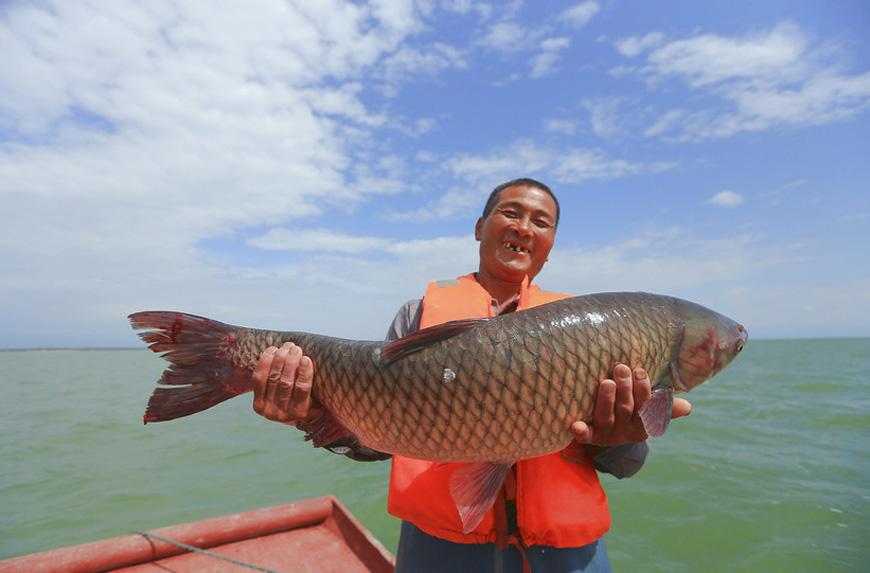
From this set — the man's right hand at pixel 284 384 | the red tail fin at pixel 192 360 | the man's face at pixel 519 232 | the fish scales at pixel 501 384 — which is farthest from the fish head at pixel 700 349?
the red tail fin at pixel 192 360

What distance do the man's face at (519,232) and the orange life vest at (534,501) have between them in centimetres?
108

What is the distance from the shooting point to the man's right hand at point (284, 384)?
2152 millimetres

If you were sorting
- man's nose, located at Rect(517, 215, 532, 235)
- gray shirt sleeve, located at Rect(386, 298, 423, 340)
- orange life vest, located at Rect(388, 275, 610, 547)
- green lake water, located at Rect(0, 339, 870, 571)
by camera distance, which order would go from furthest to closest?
green lake water, located at Rect(0, 339, 870, 571) → gray shirt sleeve, located at Rect(386, 298, 423, 340) → man's nose, located at Rect(517, 215, 532, 235) → orange life vest, located at Rect(388, 275, 610, 547)

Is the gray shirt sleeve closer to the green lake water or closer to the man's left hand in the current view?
the man's left hand

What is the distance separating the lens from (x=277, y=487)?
8797 mm

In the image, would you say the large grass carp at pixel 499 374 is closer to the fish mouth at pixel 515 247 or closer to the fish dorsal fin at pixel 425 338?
the fish dorsal fin at pixel 425 338

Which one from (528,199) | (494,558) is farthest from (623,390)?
(528,199)

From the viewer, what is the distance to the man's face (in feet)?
9.05

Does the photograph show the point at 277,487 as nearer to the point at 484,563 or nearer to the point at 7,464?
the point at 7,464

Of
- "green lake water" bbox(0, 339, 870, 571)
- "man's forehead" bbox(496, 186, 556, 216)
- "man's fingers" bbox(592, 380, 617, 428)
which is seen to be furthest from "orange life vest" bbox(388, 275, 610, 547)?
"green lake water" bbox(0, 339, 870, 571)

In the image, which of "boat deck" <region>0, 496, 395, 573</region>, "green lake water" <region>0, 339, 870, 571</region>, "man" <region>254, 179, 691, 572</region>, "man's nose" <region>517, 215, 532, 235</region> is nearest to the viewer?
"man" <region>254, 179, 691, 572</region>

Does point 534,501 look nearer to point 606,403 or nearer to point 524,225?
point 606,403

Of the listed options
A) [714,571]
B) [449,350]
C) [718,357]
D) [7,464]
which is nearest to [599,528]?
[718,357]

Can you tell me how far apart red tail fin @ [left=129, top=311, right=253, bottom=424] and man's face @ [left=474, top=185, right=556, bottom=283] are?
5.06ft
